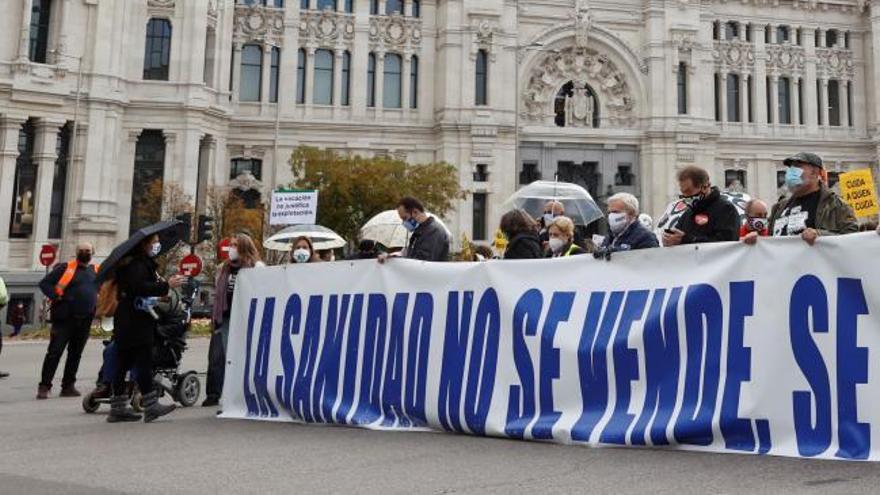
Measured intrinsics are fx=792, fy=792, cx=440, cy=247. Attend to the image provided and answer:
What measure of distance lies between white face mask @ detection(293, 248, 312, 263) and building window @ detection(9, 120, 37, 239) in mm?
28444

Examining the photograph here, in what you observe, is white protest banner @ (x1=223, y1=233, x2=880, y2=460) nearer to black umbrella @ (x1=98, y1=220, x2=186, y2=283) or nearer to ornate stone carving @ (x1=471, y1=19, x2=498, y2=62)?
black umbrella @ (x1=98, y1=220, x2=186, y2=283)

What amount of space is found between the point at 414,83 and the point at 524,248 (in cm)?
3990

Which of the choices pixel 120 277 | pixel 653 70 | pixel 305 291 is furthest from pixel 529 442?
pixel 653 70

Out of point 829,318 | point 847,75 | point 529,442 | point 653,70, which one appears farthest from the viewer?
point 847,75

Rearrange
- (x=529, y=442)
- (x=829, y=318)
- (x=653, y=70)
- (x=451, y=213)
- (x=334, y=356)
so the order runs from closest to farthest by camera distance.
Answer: (x=829, y=318), (x=529, y=442), (x=334, y=356), (x=451, y=213), (x=653, y=70)

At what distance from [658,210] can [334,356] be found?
41866 mm

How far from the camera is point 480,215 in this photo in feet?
152

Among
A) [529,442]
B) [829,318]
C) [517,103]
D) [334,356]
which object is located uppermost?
[517,103]

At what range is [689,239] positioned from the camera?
775cm

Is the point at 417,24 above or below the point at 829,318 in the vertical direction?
above

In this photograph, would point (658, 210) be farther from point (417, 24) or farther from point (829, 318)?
point (829, 318)

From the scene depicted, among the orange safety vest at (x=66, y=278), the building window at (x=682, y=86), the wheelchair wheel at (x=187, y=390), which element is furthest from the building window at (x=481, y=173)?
the wheelchair wheel at (x=187, y=390)

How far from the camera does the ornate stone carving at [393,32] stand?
155 ft

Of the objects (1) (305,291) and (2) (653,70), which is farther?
(2) (653,70)
